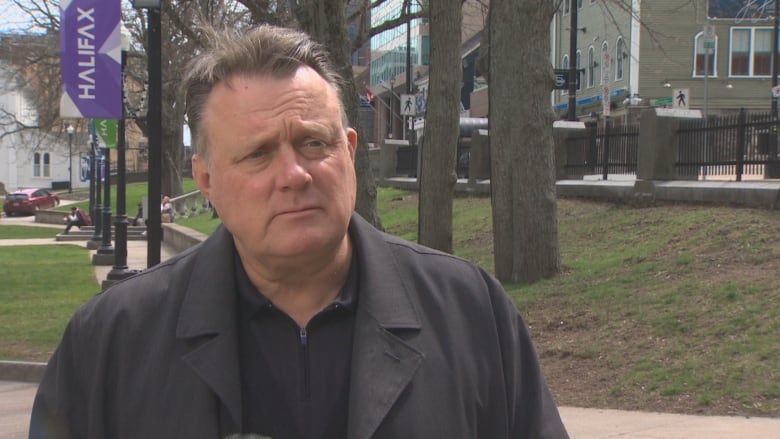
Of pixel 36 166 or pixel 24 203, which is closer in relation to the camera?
pixel 24 203

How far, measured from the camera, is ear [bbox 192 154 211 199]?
221 cm

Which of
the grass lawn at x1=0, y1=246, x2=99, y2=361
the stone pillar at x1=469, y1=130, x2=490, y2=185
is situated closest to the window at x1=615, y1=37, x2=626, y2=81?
the stone pillar at x1=469, y1=130, x2=490, y2=185

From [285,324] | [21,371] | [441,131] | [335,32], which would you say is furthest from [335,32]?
[285,324]

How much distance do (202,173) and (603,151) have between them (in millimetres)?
18391

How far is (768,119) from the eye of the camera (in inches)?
593

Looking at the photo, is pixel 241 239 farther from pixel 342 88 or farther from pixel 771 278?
pixel 771 278

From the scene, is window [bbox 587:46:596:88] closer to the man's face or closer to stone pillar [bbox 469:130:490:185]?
stone pillar [bbox 469:130:490:185]

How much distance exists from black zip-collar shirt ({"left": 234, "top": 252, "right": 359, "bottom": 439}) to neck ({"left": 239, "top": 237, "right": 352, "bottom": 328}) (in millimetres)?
44

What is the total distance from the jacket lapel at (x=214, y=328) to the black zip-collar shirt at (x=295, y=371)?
6 centimetres

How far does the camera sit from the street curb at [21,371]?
30.4 feet

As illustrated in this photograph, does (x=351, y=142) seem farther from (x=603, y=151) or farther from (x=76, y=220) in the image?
(x=76, y=220)

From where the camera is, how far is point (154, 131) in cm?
896

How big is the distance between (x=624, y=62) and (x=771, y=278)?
1496 inches

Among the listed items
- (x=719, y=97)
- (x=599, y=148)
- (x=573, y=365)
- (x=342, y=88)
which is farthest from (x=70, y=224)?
(x=342, y=88)
